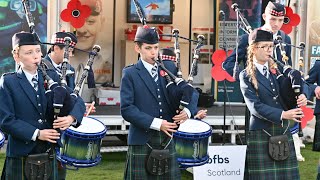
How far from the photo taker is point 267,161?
193 inches

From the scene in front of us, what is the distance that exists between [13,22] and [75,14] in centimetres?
105

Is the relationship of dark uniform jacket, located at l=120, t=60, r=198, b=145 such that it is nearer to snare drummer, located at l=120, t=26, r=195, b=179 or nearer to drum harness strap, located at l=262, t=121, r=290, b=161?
snare drummer, located at l=120, t=26, r=195, b=179

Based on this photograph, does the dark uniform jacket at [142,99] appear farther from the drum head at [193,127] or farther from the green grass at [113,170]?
the green grass at [113,170]

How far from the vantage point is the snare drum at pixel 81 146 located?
191 inches

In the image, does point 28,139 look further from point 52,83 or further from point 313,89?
point 313,89

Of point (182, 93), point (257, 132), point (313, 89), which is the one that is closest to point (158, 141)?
point (182, 93)

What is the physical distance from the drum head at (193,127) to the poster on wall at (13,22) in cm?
306

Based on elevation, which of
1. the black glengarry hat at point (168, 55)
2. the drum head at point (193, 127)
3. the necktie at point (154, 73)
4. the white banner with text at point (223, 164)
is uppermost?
the black glengarry hat at point (168, 55)

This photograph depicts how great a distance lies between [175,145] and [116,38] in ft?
18.0

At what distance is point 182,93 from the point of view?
14.5ft

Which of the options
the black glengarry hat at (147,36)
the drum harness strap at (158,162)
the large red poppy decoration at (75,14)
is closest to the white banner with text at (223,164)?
the drum harness strap at (158,162)

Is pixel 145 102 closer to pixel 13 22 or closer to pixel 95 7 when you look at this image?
pixel 13 22

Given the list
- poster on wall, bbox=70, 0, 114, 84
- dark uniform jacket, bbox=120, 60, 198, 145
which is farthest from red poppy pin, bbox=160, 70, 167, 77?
poster on wall, bbox=70, 0, 114, 84

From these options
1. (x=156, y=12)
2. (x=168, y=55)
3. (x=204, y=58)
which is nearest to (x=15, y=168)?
(x=168, y=55)
